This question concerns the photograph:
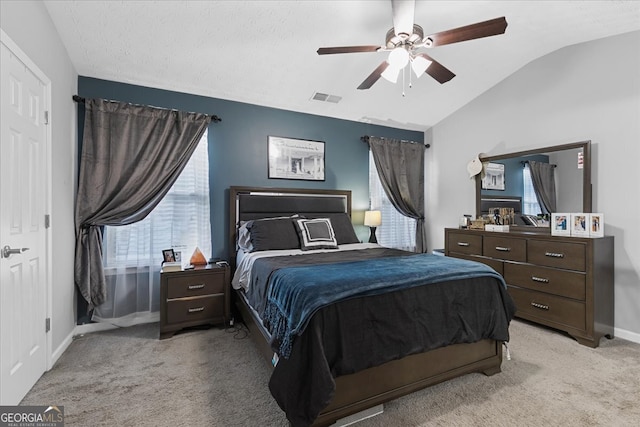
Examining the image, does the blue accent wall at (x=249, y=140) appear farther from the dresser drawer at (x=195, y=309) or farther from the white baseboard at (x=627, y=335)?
the white baseboard at (x=627, y=335)

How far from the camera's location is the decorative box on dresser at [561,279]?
264 centimetres

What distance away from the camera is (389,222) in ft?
15.2

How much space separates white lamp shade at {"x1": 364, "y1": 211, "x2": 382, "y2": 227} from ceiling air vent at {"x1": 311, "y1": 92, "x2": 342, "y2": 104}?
1563 millimetres

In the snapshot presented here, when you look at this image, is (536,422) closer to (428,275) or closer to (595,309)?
(428,275)

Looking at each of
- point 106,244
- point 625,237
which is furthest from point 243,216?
point 625,237

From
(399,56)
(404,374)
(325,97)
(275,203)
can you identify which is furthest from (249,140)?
(404,374)

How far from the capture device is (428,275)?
1886mm

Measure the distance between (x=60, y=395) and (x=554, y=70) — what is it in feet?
17.4

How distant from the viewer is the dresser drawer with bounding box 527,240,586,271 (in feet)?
8.85

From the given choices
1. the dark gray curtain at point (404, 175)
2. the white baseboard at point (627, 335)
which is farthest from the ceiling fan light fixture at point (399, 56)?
the white baseboard at point (627, 335)

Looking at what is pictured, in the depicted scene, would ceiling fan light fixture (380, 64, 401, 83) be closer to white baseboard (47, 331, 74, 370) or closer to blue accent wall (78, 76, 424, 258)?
blue accent wall (78, 76, 424, 258)

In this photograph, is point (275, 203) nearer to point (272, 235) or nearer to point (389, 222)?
point (272, 235)

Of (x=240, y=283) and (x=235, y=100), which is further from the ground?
(x=235, y=100)

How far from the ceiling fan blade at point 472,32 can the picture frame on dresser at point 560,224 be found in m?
2.11
